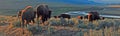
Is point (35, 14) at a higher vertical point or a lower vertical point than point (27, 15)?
lower

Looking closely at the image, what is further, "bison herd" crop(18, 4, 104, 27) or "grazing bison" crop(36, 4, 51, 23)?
"grazing bison" crop(36, 4, 51, 23)

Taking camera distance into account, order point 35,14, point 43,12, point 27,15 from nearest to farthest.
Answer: point 27,15
point 35,14
point 43,12

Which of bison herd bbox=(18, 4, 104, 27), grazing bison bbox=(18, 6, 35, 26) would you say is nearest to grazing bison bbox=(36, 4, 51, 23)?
bison herd bbox=(18, 4, 104, 27)

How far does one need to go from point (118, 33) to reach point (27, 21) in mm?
5884

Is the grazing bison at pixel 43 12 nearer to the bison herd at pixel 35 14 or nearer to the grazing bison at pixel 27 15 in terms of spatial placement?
the bison herd at pixel 35 14

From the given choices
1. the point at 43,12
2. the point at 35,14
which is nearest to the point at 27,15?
the point at 35,14

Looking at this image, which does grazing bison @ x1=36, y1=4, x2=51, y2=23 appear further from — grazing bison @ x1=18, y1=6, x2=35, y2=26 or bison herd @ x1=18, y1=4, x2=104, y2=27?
grazing bison @ x1=18, y1=6, x2=35, y2=26

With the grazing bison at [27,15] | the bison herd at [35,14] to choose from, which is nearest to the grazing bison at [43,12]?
the bison herd at [35,14]

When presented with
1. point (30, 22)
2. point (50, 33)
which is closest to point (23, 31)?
point (50, 33)

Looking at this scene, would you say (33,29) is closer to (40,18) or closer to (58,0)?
(40,18)

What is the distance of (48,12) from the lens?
2059 cm

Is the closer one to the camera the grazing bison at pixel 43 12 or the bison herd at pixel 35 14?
the bison herd at pixel 35 14

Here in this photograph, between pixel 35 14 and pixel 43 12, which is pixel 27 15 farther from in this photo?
pixel 43 12

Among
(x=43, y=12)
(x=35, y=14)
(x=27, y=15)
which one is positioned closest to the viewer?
(x=27, y=15)
